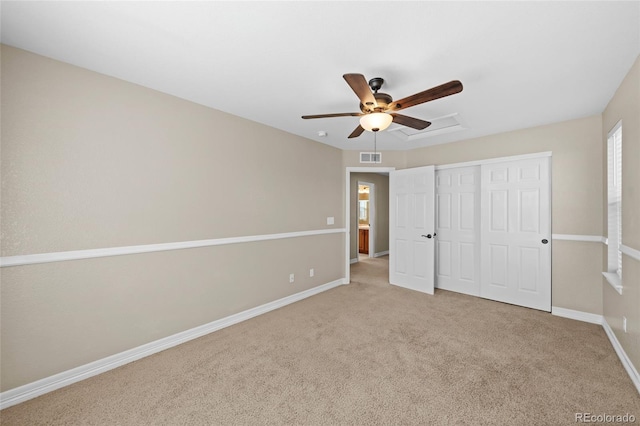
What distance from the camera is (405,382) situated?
6.91ft

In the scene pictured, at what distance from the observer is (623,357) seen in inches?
92.2

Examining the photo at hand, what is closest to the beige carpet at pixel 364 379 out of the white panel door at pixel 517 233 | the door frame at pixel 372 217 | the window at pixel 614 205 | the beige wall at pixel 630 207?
the beige wall at pixel 630 207

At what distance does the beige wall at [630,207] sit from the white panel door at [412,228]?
6.92ft

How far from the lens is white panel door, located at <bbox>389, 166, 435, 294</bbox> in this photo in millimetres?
4406

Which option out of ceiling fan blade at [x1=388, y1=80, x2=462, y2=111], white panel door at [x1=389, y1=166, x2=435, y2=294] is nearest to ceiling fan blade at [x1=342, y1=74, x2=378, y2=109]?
ceiling fan blade at [x1=388, y1=80, x2=462, y2=111]

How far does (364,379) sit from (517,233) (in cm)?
309

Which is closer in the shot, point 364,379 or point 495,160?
point 364,379

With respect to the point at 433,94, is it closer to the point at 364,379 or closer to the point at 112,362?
the point at 364,379

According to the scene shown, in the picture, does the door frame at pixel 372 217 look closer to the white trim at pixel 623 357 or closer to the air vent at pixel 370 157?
the air vent at pixel 370 157

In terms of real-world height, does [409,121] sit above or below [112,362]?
above

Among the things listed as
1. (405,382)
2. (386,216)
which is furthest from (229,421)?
(386,216)

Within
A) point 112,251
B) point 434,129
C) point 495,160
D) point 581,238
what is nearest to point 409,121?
point 434,129

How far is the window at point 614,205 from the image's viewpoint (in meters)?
2.68

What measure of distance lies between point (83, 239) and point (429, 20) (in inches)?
117
